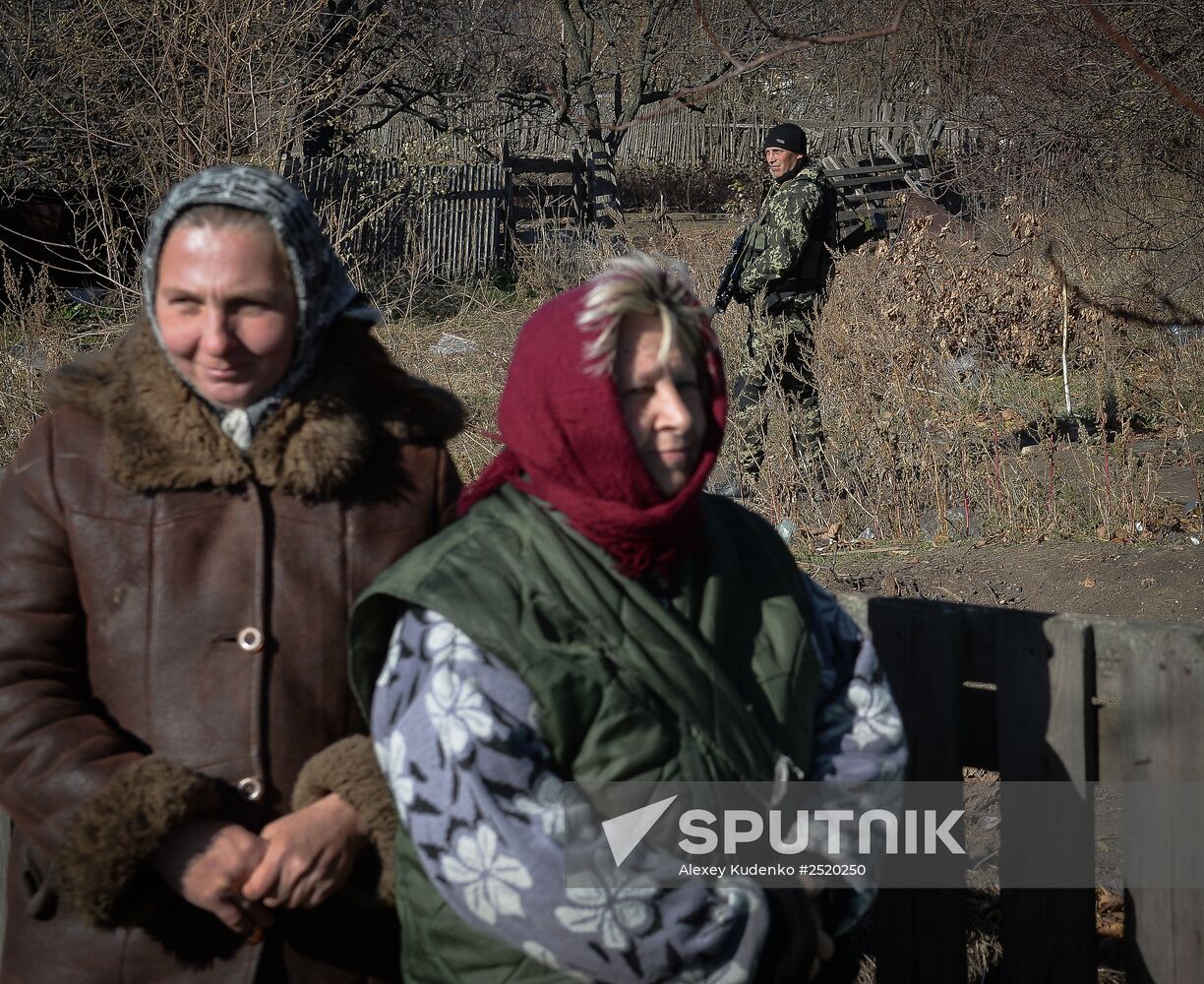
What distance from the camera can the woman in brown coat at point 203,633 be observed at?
175cm

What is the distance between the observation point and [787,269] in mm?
7742

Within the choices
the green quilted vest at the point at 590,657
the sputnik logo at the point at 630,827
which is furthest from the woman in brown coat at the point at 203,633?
Result: the sputnik logo at the point at 630,827

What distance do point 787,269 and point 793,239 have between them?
0.61ft

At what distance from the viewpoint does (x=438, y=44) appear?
688 inches

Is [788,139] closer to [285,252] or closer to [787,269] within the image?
[787,269]

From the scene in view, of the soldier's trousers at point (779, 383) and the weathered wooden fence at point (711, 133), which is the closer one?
the soldier's trousers at point (779, 383)

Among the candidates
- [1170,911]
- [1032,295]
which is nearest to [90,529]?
[1170,911]

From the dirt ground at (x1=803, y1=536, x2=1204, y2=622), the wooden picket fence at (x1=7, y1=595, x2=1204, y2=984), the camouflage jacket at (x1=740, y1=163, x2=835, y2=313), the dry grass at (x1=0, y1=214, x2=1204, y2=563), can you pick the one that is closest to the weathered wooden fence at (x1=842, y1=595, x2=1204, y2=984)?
the wooden picket fence at (x1=7, y1=595, x2=1204, y2=984)

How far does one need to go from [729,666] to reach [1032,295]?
7.29 meters

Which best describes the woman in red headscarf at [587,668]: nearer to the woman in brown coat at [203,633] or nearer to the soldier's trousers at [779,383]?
the woman in brown coat at [203,633]

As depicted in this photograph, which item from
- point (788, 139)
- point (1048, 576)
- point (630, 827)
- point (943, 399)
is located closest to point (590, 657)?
point (630, 827)

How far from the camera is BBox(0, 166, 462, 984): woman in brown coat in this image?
175 cm

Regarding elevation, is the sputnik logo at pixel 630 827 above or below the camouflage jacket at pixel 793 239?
below

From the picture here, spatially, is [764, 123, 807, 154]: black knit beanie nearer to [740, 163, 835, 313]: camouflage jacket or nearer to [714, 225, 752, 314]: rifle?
[740, 163, 835, 313]: camouflage jacket
